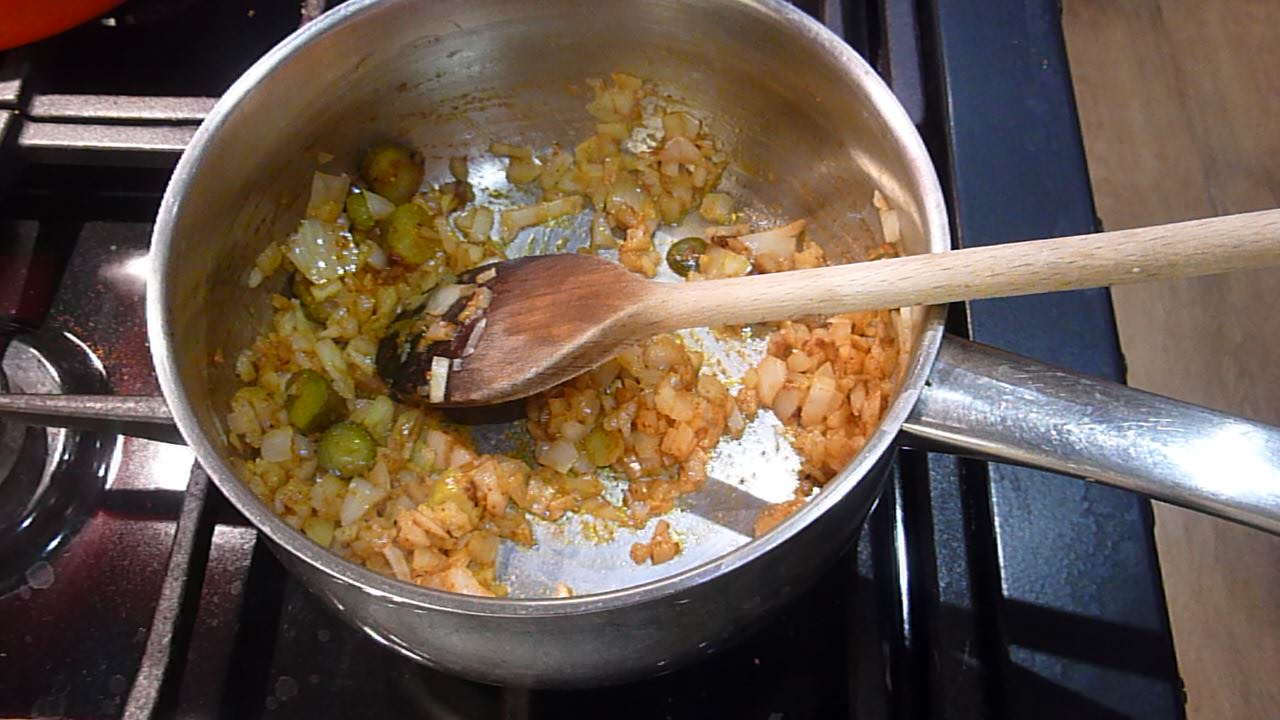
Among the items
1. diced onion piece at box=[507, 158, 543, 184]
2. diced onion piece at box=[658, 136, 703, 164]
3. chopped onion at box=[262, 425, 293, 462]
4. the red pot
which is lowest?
chopped onion at box=[262, 425, 293, 462]

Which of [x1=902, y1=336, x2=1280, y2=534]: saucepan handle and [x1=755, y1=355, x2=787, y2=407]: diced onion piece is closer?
[x1=902, y1=336, x2=1280, y2=534]: saucepan handle

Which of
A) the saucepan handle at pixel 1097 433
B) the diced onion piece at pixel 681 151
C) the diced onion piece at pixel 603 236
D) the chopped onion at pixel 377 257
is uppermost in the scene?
the diced onion piece at pixel 681 151

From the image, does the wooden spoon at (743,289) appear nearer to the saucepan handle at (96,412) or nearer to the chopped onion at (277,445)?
the chopped onion at (277,445)

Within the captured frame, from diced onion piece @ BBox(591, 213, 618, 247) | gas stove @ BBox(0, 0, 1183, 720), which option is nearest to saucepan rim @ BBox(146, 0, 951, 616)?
gas stove @ BBox(0, 0, 1183, 720)

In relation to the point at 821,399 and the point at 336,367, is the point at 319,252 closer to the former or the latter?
the point at 336,367

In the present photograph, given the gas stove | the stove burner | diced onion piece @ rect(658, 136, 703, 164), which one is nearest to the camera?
the gas stove

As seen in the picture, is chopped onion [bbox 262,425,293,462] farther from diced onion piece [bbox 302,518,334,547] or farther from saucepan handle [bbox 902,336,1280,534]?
saucepan handle [bbox 902,336,1280,534]

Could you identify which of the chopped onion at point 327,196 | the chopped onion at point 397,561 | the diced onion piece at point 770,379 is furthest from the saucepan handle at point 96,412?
the diced onion piece at point 770,379

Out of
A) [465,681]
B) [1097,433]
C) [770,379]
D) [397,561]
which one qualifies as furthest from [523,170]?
[1097,433]
